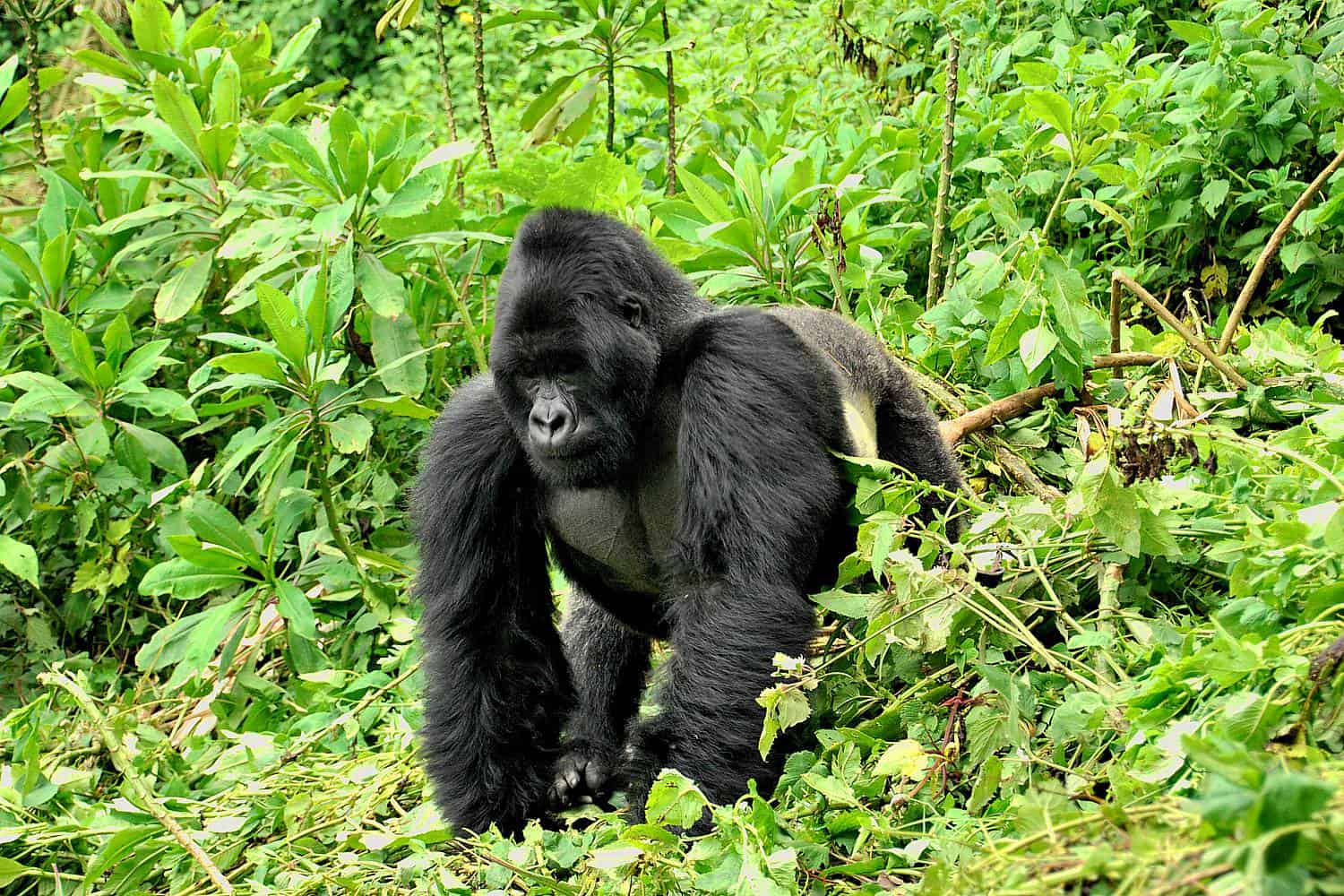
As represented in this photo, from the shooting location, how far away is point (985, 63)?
19.1 ft

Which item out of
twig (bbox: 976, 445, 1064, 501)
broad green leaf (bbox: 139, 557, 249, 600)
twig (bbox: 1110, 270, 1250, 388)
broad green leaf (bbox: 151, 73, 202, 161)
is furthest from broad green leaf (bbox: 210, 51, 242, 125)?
twig (bbox: 1110, 270, 1250, 388)

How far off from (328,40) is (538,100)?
6.90 meters

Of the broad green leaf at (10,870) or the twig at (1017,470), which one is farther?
the twig at (1017,470)

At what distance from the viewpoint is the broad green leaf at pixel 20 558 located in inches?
197

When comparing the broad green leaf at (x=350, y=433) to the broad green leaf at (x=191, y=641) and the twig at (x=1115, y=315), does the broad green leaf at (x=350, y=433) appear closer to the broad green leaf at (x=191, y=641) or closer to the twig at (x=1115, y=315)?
the broad green leaf at (x=191, y=641)

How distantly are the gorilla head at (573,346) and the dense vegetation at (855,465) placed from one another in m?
0.69

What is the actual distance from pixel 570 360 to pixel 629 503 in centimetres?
53

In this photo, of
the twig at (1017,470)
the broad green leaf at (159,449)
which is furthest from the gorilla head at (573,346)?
the broad green leaf at (159,449)

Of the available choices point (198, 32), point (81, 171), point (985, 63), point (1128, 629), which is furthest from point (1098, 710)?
point (198, 32)

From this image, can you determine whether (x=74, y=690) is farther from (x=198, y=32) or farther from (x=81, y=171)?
(x=198, y=32)

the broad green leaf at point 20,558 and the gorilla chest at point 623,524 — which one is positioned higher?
the gorilla chest at point 623,524

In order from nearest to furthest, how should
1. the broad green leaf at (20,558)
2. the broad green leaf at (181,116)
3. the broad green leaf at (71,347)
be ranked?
the broad green leaf at (20,558) → the broad green leaf at (71,347) → the broad green leaf at (181,116)

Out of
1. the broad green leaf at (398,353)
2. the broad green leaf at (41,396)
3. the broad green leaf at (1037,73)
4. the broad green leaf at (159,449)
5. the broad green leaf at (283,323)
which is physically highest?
the broad green leaf at (1037,73)

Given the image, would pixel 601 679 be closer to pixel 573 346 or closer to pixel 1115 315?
pixel 573 346
